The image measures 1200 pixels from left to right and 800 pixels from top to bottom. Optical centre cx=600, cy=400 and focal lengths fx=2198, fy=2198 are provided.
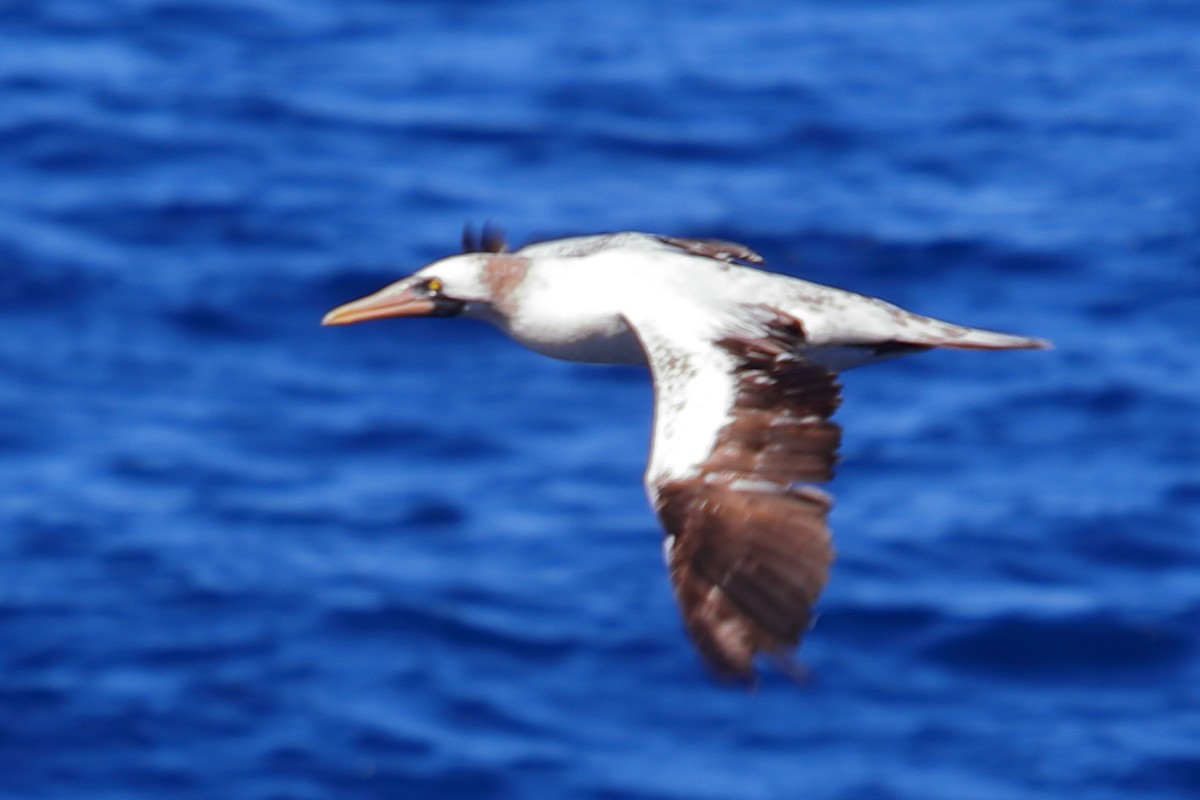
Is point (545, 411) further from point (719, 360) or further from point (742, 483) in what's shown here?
point (742, 483)

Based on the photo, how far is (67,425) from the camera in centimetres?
2938

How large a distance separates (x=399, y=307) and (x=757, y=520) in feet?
10.5

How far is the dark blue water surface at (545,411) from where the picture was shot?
24.3 metres

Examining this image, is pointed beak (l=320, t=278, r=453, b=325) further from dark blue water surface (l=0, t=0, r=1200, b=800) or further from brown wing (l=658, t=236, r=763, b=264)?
dark blue water surface (l=0, t=0, r=1200, b=800)

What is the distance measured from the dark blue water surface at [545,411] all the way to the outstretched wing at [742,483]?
14113 mm

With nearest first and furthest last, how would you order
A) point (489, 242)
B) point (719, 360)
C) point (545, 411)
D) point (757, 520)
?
point (757, 520) → point (719, 360) → point (489, 242) → point (545, 411)

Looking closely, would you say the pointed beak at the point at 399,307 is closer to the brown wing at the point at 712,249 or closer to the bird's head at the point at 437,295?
the bird's head at the point at 437,295

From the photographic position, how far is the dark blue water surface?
24.3 metres

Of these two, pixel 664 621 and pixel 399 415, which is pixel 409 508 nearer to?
pixel 399 415

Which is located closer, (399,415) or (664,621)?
(664,621)

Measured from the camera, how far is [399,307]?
11.5 m

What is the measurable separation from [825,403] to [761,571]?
1065 millimetres

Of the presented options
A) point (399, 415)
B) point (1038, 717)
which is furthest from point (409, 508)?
point (1038, 717)

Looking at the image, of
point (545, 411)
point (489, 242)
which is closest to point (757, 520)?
point (489, 242)
